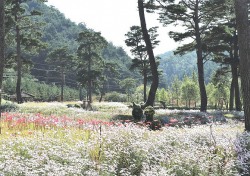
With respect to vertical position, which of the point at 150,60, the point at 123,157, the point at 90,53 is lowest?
the point at 123,157

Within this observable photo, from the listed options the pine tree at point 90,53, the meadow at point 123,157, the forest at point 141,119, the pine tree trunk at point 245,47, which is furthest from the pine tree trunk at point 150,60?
the pine tree at point 90,53

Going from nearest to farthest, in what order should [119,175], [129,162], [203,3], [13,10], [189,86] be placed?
[119,175], [129,162], [203,3], [13,10], [189,86]

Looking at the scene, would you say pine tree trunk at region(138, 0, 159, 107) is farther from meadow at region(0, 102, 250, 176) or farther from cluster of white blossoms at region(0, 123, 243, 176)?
cluster of white blossoms at region(0, 123, 243, 176)

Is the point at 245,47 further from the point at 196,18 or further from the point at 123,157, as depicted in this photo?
the point at 196,18

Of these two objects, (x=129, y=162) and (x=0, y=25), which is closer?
(x=129, y=162)

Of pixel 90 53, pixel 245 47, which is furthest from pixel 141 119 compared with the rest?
pixel 90 53

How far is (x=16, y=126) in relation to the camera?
11.0 meters

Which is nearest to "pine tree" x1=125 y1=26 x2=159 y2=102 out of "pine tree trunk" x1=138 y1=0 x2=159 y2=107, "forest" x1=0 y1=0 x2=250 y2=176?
"forest" x1=0 y1=0 x2=250 y2=176

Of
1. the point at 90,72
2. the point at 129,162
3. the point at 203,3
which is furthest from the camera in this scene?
the point at 90,72

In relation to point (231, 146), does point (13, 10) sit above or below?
above

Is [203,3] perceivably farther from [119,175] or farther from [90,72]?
[90,72]

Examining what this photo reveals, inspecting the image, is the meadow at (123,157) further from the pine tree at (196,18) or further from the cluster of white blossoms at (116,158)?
the pine tree at (196,18)

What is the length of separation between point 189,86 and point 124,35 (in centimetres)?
3605

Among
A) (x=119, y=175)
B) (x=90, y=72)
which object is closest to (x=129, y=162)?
(x=119, y=175)
